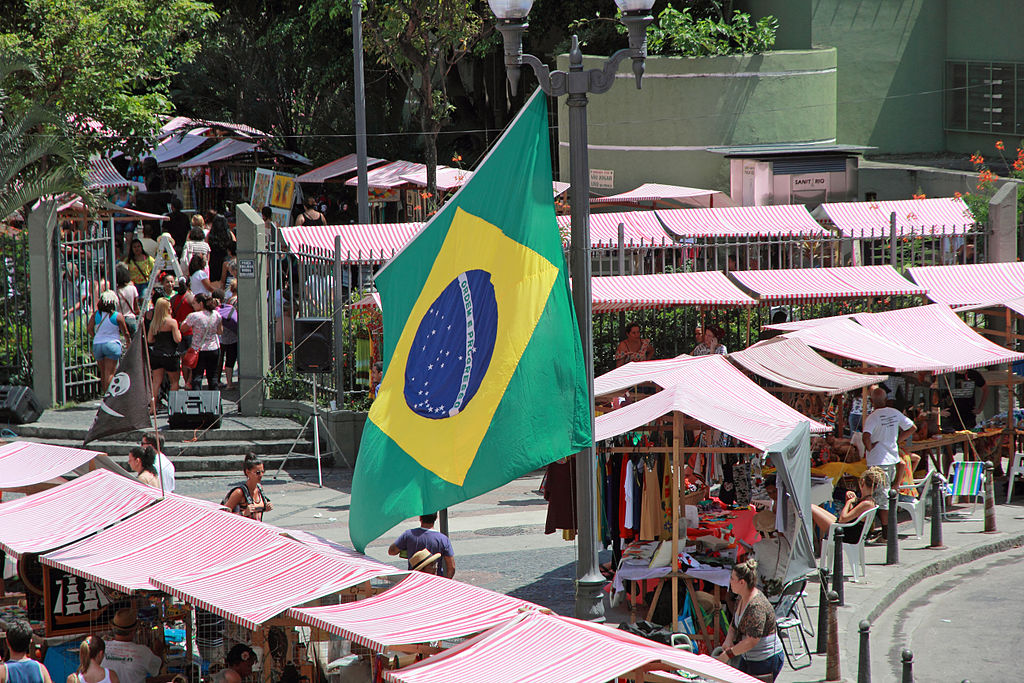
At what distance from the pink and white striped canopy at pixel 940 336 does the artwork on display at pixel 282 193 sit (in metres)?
17.2

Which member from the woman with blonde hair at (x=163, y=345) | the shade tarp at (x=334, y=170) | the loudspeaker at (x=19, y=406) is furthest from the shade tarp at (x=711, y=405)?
the shade tarp at (x=334, y=170)

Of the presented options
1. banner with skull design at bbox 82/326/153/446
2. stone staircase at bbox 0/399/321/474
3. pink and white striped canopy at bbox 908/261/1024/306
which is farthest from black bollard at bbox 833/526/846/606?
stone staircase at bbox 0/399/321/474

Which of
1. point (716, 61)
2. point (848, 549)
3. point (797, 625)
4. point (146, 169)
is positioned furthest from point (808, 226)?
point (146, 169)

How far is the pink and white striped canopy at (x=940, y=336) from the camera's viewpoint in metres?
16.1

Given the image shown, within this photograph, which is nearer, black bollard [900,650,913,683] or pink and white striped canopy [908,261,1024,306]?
black bollard [900,650,913,683]

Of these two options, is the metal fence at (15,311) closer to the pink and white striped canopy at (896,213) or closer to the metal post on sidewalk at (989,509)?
the metal post on sidewalk at (989,509)

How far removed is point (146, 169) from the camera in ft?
130

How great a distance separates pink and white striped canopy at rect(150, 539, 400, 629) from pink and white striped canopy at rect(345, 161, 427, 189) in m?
→ 24.8

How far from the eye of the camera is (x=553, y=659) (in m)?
6.89

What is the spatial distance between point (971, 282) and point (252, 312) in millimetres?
10841

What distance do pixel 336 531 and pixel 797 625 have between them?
5.83 metres

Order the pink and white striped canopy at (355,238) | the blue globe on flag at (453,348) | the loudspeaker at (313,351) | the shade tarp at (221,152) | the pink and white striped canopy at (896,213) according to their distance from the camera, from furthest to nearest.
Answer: the shade tarp at (221,152)
the pink and white striped canopy at (896,213)
the pink and white striped canopy at (355,238)
the loudspeaker at (313,351)
the blue globe on flag at (453,348)

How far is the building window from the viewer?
34.0m

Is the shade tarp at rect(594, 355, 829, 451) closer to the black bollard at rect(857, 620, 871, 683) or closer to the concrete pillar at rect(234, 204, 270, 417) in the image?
the black bollard at rect(857, 620, 871, 683)
